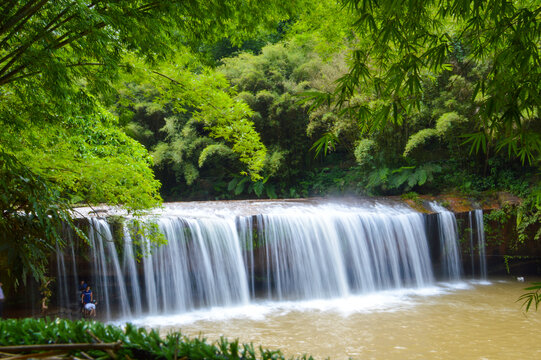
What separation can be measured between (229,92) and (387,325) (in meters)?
5.53

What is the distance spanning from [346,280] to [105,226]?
6535 mm

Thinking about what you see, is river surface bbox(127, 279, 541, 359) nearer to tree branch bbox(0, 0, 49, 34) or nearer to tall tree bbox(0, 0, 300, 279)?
tall tree bbox(0, 0, 300, 279)

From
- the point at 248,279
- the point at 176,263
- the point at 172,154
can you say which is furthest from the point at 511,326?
the point at 172,154

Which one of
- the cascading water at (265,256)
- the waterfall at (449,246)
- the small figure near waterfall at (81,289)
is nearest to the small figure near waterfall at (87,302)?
the small figure near waterfall at (81,289)

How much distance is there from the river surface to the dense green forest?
2798mm

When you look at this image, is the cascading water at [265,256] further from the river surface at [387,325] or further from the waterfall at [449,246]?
the river surface at [387,325]

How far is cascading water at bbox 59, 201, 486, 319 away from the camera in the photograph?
9664mm

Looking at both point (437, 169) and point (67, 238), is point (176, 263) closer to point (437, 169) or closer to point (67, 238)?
point (67, 238)

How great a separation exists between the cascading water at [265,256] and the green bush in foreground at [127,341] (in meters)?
6.70

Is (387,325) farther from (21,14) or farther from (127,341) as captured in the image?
(21,14)

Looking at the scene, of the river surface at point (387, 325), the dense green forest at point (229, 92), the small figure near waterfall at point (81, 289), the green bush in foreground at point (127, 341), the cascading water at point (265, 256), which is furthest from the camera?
the cascading water at point (265, 256)

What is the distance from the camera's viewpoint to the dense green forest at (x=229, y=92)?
7.47 feet

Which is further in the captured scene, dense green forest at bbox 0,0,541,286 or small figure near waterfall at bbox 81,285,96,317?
small figure near waterfall at bbox 81,285,96,317

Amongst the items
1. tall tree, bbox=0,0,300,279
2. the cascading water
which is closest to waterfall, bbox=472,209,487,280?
the cascading water
